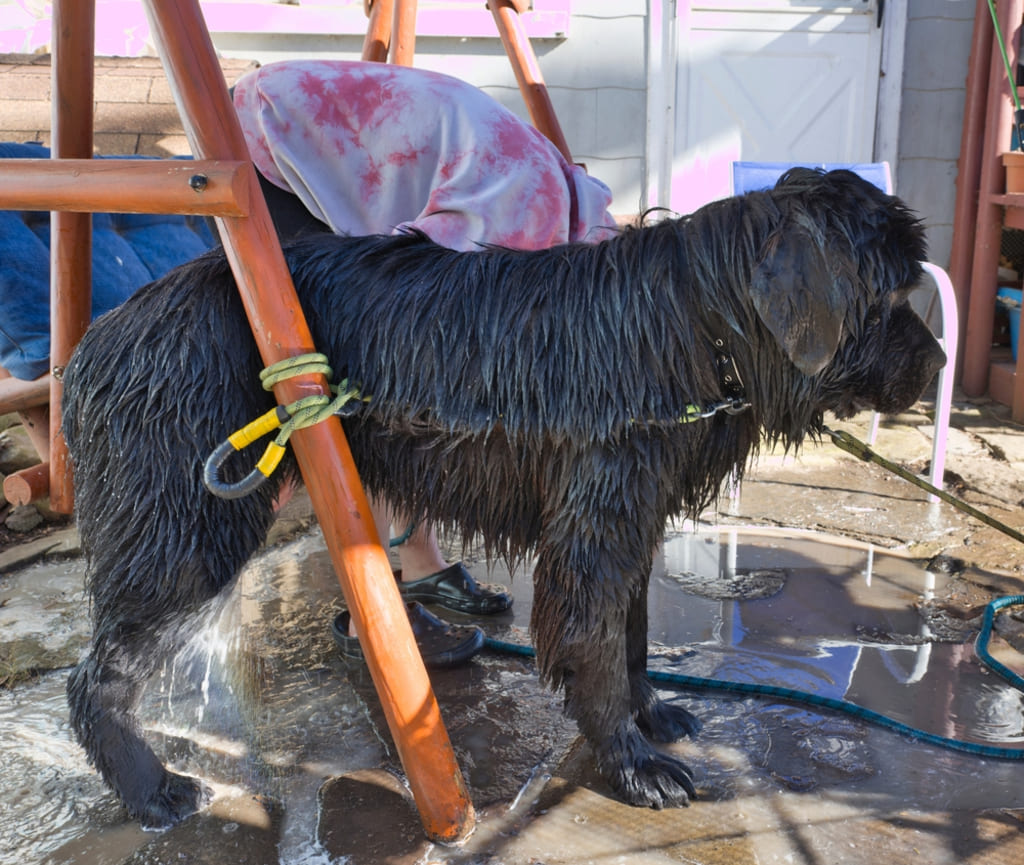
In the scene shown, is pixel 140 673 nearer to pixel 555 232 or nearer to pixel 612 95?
pixel 555 232

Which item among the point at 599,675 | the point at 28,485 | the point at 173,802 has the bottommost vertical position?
the point at 173,802

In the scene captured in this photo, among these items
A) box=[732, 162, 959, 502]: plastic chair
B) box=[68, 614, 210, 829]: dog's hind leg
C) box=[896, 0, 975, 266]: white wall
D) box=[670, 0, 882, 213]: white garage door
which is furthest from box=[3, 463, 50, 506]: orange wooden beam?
A: box=[896, 0, 975, 266]: white wall

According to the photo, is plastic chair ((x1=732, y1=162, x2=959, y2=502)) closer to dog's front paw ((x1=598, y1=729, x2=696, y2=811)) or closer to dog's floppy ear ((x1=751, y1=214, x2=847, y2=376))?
dog's floppy ear ((x1=751, y1=214, x2=847, y2=376))

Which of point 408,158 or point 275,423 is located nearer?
point 275,423

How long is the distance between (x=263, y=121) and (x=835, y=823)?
6.51 ft

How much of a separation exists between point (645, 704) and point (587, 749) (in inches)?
7.1

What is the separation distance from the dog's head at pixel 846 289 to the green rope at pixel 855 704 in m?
0.78

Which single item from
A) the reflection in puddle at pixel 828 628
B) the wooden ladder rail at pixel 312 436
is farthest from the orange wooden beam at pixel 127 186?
the reflection in puddle at pixel 828 628

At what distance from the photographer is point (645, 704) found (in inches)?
88.4

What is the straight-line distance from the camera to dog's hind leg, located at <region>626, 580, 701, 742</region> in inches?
87.5

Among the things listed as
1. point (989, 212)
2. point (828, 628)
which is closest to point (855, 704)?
point (828, 628)

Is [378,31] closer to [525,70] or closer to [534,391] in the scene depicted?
[525,70]

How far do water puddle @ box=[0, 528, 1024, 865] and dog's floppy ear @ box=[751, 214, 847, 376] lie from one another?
37.8 inches

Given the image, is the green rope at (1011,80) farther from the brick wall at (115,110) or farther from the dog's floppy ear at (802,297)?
the brick wall at (115,110)
